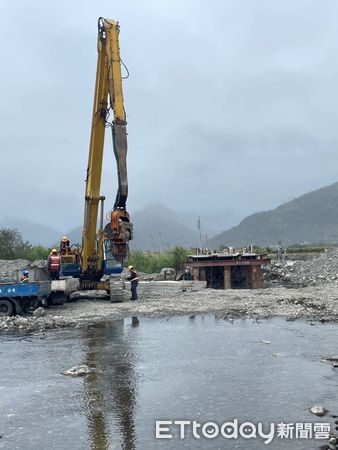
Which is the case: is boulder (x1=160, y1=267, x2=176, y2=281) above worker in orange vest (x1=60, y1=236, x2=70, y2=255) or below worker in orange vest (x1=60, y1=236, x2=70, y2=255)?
below

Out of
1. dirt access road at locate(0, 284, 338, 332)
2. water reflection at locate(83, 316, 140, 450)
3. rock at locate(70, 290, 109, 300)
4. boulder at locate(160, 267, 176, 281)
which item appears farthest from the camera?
boulder at locate(160, 267, 176, 281)

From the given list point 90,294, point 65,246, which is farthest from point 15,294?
point 90,294

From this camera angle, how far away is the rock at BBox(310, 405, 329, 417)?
881 cm

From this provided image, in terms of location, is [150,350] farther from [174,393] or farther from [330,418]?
[330,418]

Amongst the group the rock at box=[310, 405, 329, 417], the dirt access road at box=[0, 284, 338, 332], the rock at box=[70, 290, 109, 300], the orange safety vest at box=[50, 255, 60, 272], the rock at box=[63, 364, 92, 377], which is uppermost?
the orange safety vest at box=[50, 255, 60, 272]

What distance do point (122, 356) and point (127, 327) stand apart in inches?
174

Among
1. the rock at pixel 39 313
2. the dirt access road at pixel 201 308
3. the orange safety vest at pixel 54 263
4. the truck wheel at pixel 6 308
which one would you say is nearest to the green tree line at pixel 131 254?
the dirt access road at pixel 201 308

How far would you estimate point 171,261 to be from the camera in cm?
4316

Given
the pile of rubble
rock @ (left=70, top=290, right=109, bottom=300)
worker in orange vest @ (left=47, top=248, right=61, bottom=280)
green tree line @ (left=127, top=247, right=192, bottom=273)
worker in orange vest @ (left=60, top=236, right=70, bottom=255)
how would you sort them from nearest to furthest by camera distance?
worker in orange vest @ (left=47, top=248, right=61, bottom=280), worker in orange vest @ (left=60, top=236, right=70, bottom=255), rock @ (left=70, top=290, right=109, bottom=300), the pile of rubble, green tree line @ (left=127, top=247, right=192, bottom=273)

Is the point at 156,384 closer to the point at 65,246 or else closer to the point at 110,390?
the point at 110,390

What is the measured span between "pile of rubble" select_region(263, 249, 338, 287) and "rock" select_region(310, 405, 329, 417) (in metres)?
26.8

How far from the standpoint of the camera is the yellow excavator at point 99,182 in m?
21.4

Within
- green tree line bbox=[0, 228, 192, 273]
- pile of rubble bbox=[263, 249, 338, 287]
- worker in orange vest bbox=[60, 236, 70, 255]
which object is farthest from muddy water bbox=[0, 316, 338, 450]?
green tree line bbox=[0, 228, 192, 273]

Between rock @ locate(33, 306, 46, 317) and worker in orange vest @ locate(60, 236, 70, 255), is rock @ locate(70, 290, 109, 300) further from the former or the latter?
rock @ locate(33, 306, 46, 317)
